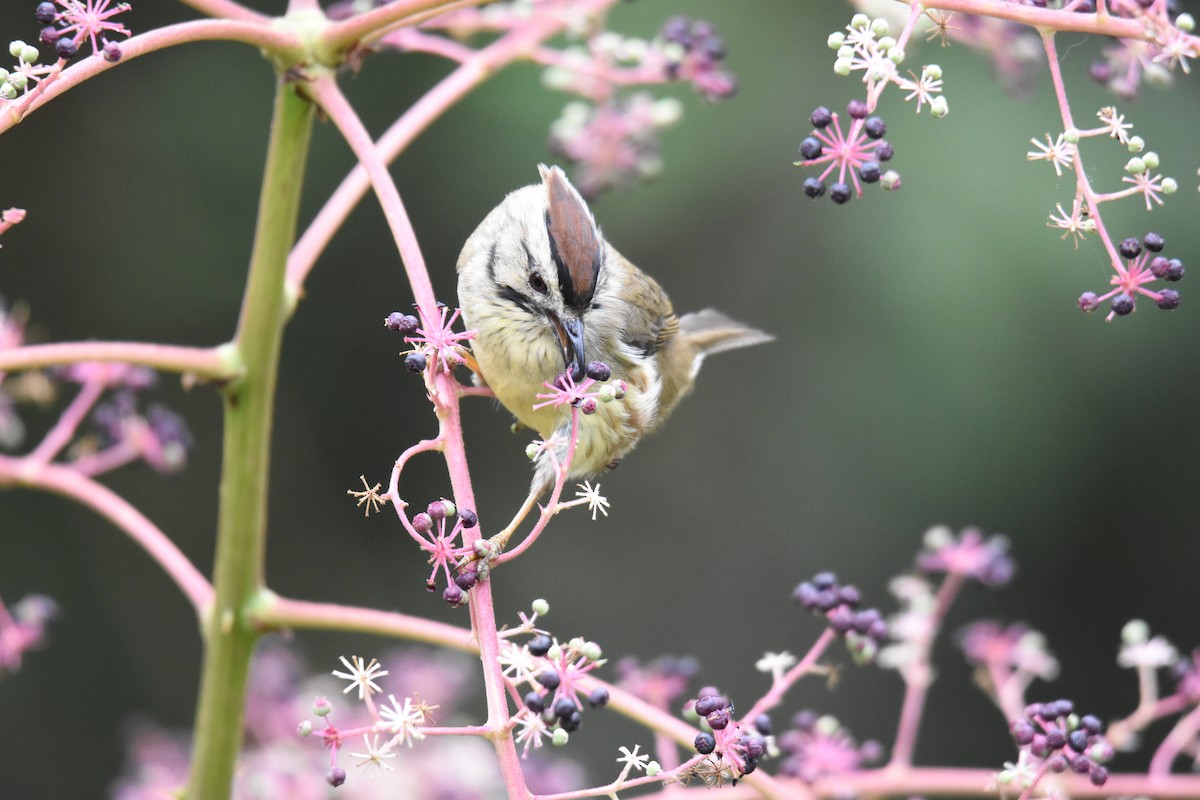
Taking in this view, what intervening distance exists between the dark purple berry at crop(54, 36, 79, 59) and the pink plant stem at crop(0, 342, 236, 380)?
0.31 m

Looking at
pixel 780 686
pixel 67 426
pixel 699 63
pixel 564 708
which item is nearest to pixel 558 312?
pixel 699 63

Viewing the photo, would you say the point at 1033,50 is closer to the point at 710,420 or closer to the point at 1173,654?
the point at 1173,654

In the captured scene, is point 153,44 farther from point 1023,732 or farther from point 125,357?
point 1023,732

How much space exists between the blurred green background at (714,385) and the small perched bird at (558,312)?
112 centimetres

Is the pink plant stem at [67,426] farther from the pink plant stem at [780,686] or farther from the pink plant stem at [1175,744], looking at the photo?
the pink plant stem at [1175,744]

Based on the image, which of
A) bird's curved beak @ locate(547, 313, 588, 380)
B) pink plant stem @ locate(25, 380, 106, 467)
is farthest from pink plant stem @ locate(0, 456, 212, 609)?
bird's curved beak @ locate(547, 313, 588, 380)

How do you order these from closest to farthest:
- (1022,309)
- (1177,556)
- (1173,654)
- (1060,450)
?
(1173,654), (1022,309), (1060,450), (1177,556)

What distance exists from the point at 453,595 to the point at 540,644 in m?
0.09

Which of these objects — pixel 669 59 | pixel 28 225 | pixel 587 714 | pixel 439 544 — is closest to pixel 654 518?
pixel 587 714

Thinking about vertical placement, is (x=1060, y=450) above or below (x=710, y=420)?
below

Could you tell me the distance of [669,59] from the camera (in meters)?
2.35

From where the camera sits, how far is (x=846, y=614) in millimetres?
1764

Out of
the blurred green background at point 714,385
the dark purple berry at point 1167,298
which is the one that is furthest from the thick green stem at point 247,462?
the blurred green background at point 714,385

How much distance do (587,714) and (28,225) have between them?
8.45ft
